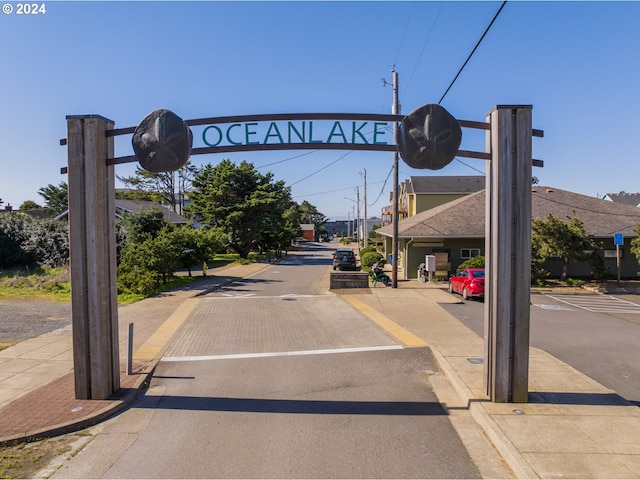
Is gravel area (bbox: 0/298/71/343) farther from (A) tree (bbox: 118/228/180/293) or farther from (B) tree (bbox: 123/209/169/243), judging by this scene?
(B) tree (bbox: 123/209/169/243)

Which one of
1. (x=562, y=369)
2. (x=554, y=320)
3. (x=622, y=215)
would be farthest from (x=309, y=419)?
(x=622, y=215)

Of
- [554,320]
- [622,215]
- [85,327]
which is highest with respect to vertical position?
[622,215]

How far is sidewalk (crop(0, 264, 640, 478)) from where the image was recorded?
5.05m

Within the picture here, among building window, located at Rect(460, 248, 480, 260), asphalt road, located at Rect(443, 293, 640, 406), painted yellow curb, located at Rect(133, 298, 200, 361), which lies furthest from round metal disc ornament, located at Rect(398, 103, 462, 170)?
building window, located at Rect(460, 248, 480, 260)

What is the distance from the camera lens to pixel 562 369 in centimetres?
866

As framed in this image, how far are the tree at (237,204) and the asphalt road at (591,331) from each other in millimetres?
30997

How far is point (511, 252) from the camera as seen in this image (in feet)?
22.2

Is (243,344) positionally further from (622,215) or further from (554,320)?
(622,215)

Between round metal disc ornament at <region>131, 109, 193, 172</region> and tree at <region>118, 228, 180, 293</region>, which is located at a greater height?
round metal disc ornament at <region>131, 109, 193, 172</region>

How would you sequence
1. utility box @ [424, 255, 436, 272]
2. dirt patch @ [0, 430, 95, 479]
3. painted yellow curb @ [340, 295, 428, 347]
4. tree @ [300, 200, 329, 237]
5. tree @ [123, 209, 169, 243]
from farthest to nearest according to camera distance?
tree @ [300, 200, 329, 237], tree @ [123, 209, 169, 243], utility box @ [424, 255, 436, 272], painted yellow curb @ [340, 295, 428, 347], dirt patch @ [0, 430, 95, 479]

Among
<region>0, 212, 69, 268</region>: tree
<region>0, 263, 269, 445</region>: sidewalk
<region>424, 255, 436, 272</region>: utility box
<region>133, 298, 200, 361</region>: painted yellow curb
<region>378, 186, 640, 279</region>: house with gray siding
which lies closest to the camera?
<region>0, 263, 269, 445</region>: sidewalk

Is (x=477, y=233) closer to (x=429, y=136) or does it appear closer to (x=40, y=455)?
(x=429, y=136)

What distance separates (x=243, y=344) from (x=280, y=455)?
6102 mm

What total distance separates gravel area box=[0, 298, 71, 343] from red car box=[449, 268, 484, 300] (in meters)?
14.7
